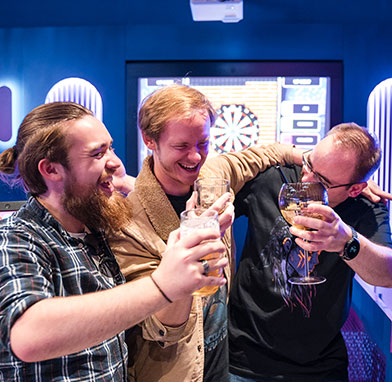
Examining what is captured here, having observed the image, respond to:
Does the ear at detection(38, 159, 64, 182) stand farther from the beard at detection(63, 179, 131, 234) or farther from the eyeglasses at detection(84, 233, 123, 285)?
the eyeglasses at detection(84, 233, 123, 285)

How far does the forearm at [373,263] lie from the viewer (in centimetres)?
165

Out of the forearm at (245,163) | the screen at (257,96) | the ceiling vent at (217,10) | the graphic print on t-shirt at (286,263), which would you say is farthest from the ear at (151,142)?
the screen at (257,96)

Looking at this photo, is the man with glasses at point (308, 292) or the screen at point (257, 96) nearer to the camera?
the man with glasses at point (308, 292)

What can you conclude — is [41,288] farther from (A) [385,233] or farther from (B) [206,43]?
(B) [206,43]

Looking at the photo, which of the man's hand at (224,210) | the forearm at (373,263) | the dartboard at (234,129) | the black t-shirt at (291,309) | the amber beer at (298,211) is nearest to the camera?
the man's hand at (224,210)

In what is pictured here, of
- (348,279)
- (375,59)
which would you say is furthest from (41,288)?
(375,59)

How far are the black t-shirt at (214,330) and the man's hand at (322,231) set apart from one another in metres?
0.49

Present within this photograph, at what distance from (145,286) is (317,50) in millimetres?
3857

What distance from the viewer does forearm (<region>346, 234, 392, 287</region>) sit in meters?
1.65

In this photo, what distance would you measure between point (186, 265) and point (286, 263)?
1.11 m

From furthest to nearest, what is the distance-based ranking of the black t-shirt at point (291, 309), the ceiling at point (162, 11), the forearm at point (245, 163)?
the ceiling at point (162, 11), the forearm at point (245, 163), the black t-shirt at point (291, 309)

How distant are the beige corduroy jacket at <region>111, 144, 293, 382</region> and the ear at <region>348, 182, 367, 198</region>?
2.73 ft

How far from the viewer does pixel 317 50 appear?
4.32 meters

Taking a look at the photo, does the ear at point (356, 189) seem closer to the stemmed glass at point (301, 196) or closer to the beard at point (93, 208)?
the stemmed glass at point (301, 196)
